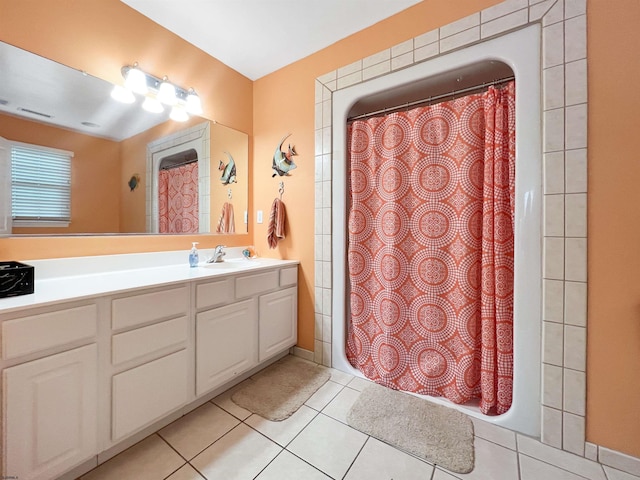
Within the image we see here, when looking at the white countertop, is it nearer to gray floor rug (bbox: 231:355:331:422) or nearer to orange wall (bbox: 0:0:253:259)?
orange wall (bbox: 0:0:253:259)

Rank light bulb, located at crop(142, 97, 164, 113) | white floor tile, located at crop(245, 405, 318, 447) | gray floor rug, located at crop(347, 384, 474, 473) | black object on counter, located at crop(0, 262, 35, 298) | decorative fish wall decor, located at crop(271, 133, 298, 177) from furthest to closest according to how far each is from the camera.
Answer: decorative fish wall decor, located at crop(271, 133, 298, 177) < light bulb, located at crop(142, 97, 164, 113) < white floor tile, located at crop(245, 405, 318, 447) < gray floor rug, located at crop(347, 384, 474, 473) < black object on counter, located at crop(0, 262, 35, 298)

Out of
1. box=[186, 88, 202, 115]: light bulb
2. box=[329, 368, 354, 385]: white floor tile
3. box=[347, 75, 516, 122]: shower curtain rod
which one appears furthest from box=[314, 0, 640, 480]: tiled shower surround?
box=[186, 88, 202, 115]: light bulb

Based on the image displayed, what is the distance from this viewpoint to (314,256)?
204 cm

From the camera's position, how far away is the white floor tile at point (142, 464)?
42.9 inches

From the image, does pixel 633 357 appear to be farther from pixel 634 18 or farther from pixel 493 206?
pixel 634 18

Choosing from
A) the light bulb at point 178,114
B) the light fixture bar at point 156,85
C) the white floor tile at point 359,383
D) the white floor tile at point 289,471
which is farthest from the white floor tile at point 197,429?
the light fixture bar at point 156,85

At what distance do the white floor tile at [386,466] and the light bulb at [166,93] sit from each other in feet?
7.78

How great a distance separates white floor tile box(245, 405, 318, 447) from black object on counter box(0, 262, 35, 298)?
117 centimetres

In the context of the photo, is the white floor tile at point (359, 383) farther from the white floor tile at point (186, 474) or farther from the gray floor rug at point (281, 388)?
the white floor tile at point (186, 474)

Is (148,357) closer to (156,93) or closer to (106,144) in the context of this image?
(106,144)

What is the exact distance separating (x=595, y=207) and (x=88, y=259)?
2544 mm

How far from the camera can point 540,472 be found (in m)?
1.12

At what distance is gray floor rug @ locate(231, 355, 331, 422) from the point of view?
4.93 ft

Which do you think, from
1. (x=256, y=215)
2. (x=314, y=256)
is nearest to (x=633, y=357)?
(x=314, y=256)
